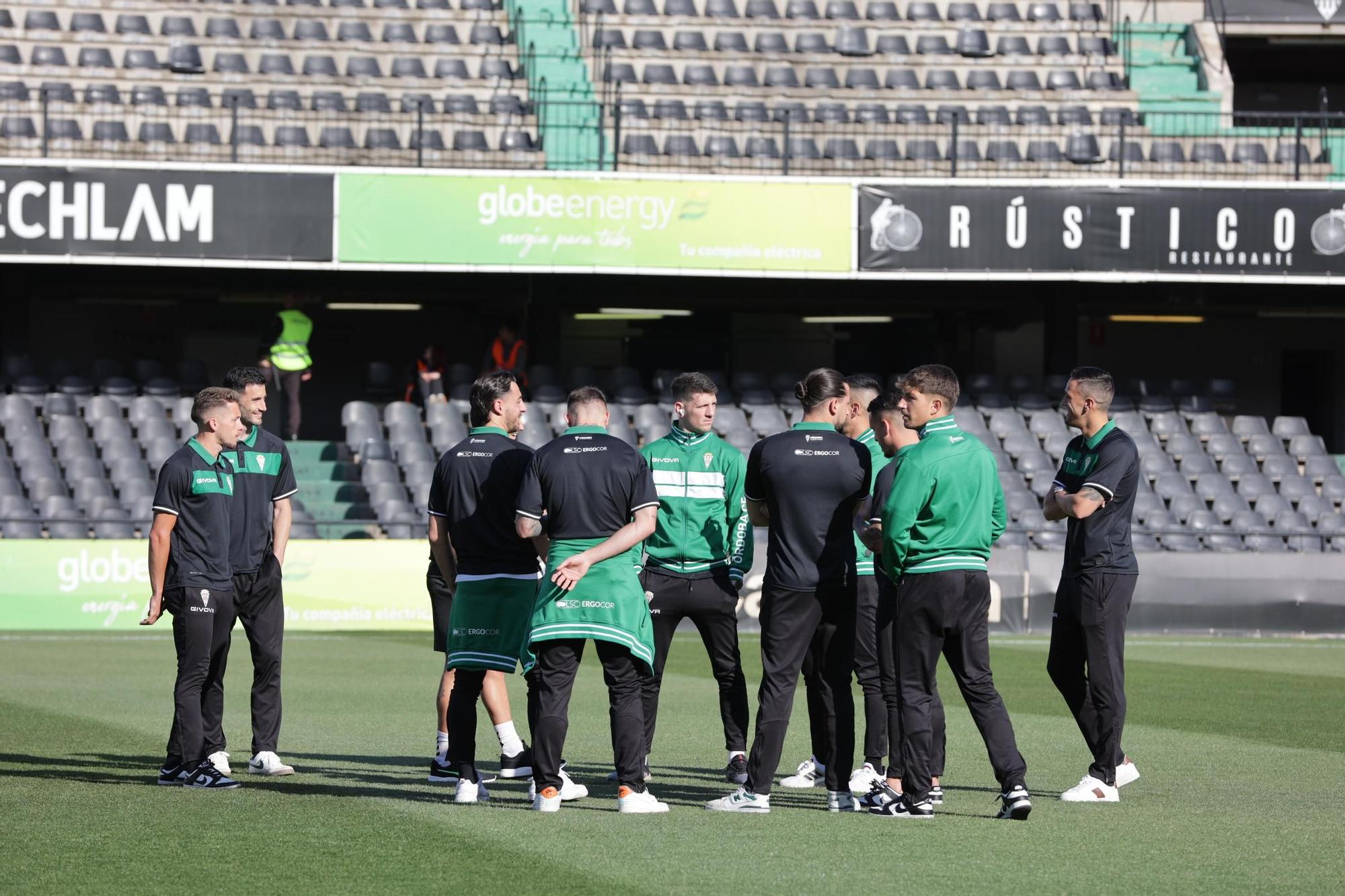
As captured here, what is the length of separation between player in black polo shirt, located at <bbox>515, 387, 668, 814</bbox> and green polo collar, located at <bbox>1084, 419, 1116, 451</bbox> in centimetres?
236

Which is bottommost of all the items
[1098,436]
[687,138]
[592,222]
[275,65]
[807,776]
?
[807,776]

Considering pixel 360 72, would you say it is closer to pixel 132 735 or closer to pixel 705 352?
pixel 705 352

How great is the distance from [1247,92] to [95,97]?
2189 centimetres

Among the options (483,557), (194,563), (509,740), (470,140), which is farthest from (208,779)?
(470,140)

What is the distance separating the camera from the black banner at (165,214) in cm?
2323

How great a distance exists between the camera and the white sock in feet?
30.5

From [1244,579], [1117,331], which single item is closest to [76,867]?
[1244,579]

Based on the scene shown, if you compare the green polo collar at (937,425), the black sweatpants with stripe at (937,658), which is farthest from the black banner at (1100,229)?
the black sweatpants with stripe at (937,658)

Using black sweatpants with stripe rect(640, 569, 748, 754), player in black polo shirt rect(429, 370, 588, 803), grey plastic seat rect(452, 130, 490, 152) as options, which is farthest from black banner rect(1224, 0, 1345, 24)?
player in black polo shirt rect(429, 370, 588, 803)

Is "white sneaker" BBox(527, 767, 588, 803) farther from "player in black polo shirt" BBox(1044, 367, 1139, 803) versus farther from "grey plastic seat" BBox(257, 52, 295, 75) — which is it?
"grey plastic seat" BBox(257, 52, 295, 75)

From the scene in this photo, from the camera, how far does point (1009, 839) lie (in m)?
7.66

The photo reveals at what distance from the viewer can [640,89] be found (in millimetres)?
28406

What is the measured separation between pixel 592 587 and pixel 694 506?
1370 mm

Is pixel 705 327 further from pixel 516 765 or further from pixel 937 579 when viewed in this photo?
pixel 937 579
